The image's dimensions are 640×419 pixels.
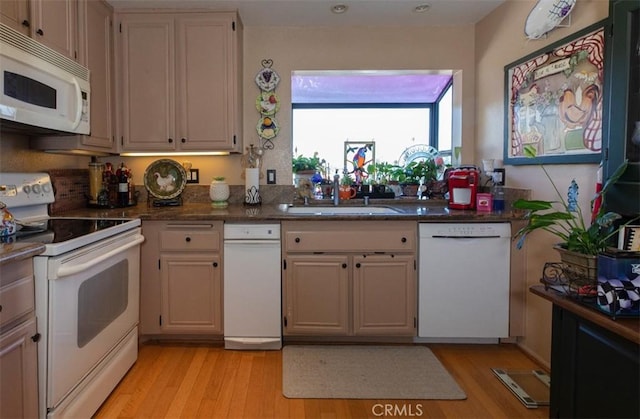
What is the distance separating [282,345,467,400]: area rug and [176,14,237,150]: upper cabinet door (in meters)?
1.57

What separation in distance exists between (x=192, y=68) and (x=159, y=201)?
99 cm

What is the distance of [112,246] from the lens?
189 cm

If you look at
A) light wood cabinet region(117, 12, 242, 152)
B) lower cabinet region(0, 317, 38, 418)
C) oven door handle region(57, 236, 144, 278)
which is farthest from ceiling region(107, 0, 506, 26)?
lower cabinet region(0, 317, 38, 418)

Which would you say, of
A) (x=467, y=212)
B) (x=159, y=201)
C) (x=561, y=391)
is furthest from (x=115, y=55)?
(x=561, y=391)

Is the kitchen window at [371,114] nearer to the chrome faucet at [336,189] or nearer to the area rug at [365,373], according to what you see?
the chrome faucet at [336,189]

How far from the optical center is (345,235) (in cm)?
235

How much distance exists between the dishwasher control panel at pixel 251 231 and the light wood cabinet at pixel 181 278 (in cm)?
6

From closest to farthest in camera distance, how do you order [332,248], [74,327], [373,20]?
[74,327], [332,248], [373,20]

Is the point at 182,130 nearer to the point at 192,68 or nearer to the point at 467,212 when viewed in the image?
the point at 192,68

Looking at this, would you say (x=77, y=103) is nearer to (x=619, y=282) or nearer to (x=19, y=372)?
(x=19, y=372)

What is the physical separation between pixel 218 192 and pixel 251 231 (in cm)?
64

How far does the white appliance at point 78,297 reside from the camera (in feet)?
4.70

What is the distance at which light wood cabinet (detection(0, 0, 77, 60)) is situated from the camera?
5.82 feet

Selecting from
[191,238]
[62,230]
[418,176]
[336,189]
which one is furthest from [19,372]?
[418,176]
